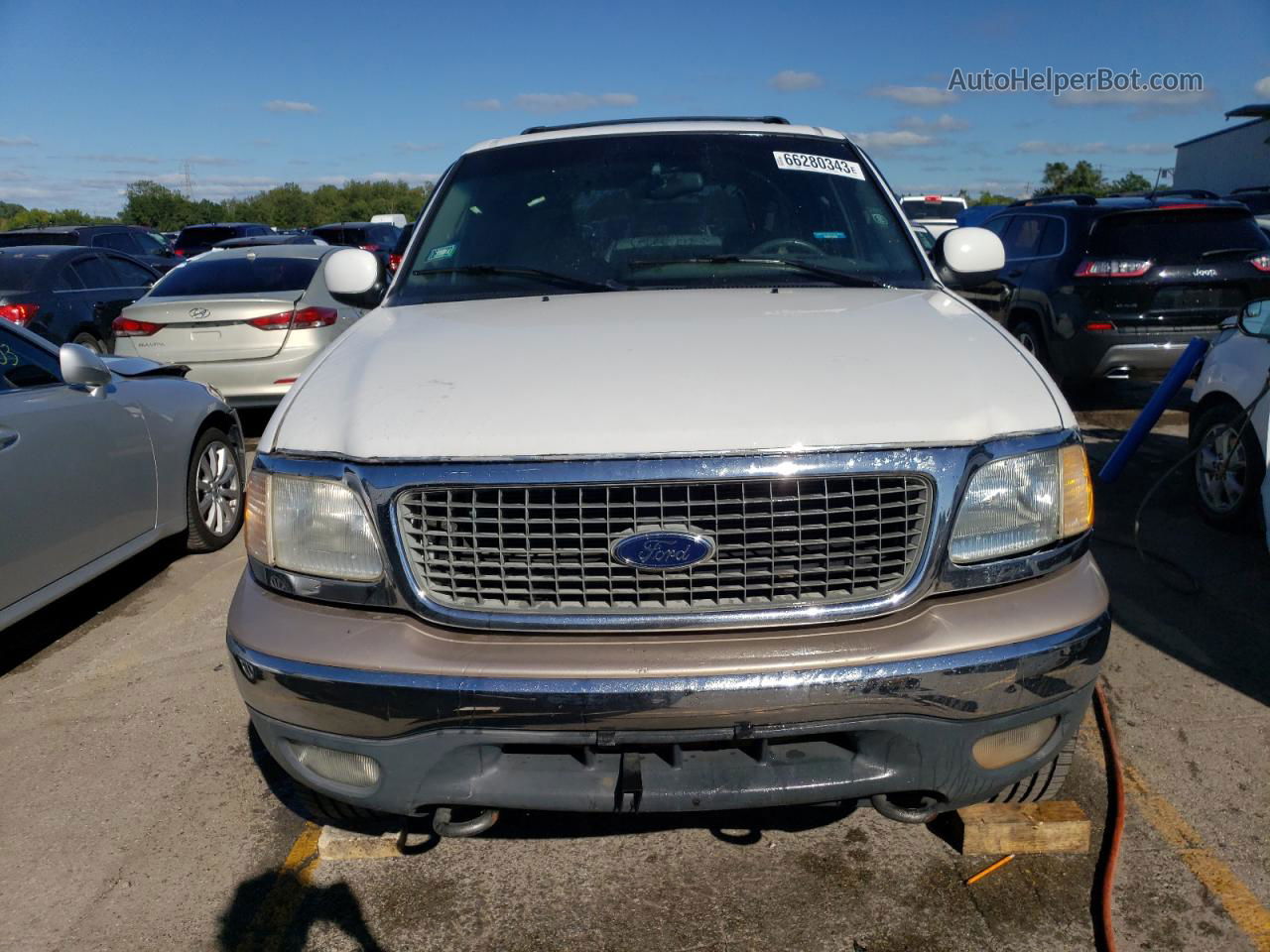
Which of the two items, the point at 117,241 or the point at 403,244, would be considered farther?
the point at 117,241

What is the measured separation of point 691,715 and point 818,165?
2408 mm

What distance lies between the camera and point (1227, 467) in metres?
5.49

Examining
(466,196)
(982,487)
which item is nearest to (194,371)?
(466,196)

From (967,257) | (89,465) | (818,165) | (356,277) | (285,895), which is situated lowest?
(285,895)

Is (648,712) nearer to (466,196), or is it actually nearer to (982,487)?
(982,487)

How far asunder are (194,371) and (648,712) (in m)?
7.25

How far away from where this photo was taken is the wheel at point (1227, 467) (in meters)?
5.24

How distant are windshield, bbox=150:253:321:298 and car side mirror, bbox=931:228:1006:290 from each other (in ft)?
20.6

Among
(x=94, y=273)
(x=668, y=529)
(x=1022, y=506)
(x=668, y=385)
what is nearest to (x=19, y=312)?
(x=94, y=273)

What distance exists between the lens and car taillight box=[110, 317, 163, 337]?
839 cm

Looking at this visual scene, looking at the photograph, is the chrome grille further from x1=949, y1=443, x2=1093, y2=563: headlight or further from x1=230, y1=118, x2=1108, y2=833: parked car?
x1=949, y1=443, x2=1093, y2=563: headlight

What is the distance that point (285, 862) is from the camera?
2.93m

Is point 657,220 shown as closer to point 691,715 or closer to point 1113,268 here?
point 691,715

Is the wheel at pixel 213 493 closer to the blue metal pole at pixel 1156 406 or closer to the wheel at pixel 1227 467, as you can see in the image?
the blue metal pole at pixel 1156 406
